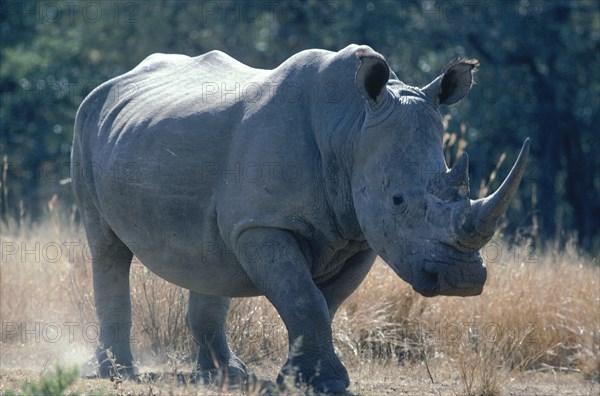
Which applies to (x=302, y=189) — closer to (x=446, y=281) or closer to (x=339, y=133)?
(x=339, y=133)

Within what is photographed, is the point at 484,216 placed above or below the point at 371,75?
below

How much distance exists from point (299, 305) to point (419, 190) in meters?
0.87

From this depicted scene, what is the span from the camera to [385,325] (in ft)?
27.6

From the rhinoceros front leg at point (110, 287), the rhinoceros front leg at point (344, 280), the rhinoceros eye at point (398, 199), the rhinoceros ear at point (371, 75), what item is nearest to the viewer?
the rhinoceros eye at point (398, 199)

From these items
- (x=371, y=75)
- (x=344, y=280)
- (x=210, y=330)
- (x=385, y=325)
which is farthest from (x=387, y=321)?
(x=371, y=75)

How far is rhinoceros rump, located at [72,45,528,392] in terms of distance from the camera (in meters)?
5.74

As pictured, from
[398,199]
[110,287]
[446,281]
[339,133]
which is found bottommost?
[446,281]

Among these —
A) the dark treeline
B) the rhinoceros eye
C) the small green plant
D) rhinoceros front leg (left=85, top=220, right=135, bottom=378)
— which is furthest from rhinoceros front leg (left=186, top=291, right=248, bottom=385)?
the dark treeline

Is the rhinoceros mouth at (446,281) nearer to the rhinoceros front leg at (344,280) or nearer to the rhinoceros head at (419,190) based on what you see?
the rhinoceros head at (419,190)

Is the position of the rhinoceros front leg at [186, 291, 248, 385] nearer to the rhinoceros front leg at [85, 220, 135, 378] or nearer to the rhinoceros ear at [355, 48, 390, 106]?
the rhinoceros front leg at [85, 220, 135, 378]

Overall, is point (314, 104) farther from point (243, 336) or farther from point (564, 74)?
point (564, 74)

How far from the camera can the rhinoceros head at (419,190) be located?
5566 millimetres

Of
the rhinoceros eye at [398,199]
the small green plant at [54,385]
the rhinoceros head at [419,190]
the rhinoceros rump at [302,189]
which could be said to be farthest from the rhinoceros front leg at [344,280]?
the small green plant at [54,385]

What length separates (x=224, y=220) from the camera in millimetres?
6387
